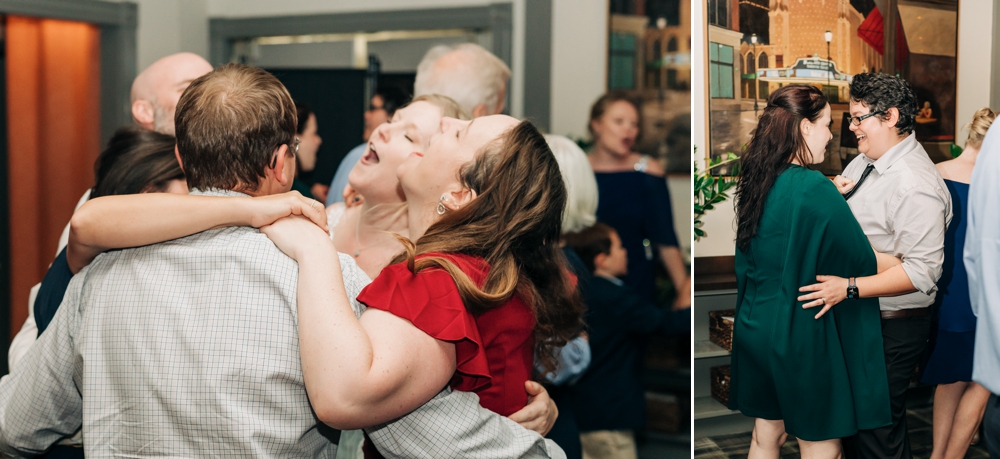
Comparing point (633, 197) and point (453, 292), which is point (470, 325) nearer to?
point (453, 292)

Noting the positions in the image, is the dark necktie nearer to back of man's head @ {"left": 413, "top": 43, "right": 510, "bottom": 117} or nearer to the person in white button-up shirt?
the person in white button-up shirt

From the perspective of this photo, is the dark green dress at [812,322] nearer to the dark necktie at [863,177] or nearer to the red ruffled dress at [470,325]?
the dark necktie at [863,177]

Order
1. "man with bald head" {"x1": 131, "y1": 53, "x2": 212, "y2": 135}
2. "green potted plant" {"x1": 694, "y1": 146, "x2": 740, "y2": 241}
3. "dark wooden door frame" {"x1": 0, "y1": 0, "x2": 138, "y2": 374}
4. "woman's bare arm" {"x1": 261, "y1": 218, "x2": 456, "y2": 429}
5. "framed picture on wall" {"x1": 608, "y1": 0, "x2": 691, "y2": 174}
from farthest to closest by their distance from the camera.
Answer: "framed picture on wall" {"x1": 608, "y1": 0, "x2": 691, "y2": 174}, "dark wooden door frame" {"x1": 0, "y1": 0, "x2": 138, "y2": 374}, "man with bald head" {"x1": 131, "y1": 53, "x2": 212, "y2": 135}, "green potted plant" {"x1": 694, "y1": 146, "x2": 740, "y2": 241}, "woman's bare arm" {"x1": 261, "y1": 218, "x2": 456, "y2": 429}

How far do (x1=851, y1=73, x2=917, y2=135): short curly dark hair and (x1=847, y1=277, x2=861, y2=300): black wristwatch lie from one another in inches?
11.5

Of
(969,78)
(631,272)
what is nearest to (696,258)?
(969,78)

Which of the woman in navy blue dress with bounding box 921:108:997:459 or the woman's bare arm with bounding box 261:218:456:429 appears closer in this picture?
the woman's bare arm with bounding box 261:218:456:429

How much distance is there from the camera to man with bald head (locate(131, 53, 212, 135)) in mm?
2396

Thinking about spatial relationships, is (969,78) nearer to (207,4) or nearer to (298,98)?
(298,98)

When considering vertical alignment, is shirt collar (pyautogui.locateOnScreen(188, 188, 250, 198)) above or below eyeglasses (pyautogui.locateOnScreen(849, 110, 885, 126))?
below

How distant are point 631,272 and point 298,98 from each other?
231 centimetres

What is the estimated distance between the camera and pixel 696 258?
1.65m

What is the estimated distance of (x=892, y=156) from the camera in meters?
1.41

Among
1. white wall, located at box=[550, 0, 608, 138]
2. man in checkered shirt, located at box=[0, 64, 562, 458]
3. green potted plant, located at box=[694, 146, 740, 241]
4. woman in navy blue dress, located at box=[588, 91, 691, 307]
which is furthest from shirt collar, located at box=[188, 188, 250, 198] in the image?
white wall, located at box=[550, 0, 608, 138]

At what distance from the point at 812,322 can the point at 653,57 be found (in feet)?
12.3
